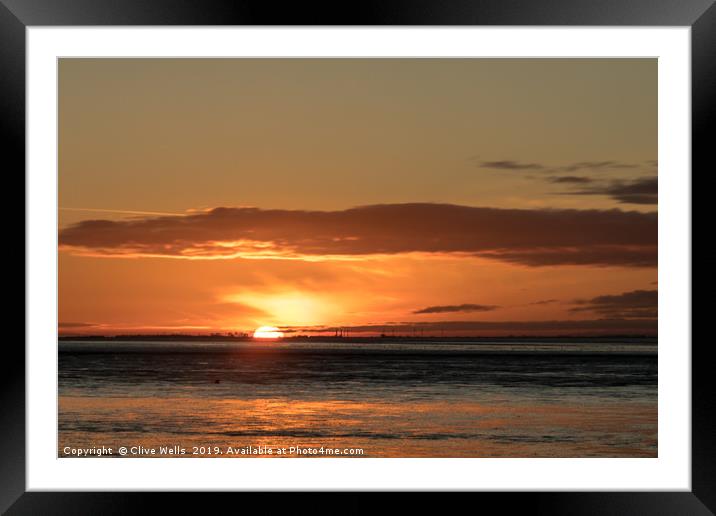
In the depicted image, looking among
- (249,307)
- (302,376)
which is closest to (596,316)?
(302,376)

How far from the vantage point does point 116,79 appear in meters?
15.3

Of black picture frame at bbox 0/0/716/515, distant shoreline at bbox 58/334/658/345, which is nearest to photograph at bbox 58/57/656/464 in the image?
distant shoreline at bbox 58/334/658/345

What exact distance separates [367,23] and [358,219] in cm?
1426

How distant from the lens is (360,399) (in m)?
12.6

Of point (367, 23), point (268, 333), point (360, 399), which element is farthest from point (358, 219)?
point (367, 23)

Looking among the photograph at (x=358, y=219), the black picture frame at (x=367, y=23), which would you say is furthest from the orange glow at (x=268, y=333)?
the black picture frame at (x=367, y=23)

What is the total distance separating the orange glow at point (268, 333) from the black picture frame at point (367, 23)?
1500 centimetres

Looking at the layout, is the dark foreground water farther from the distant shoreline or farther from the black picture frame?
the black picture frame

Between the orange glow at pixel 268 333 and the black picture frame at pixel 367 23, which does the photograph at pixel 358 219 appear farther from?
the black picture frame at pixel 367 23

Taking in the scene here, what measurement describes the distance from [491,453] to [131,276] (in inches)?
363

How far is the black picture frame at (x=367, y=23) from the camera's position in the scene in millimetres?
1941

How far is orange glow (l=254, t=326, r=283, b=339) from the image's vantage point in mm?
16969

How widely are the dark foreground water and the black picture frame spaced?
643 cm

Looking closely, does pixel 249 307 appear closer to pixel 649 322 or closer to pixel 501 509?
pixel 649 322
